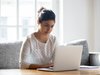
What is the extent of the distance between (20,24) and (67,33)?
700mm

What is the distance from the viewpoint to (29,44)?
2314 millimetres

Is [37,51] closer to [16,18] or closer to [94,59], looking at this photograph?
[94,59]

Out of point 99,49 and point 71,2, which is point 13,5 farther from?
point 99,49

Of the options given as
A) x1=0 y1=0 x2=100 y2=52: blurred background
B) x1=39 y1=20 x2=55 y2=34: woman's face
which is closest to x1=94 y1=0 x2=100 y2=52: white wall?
x1=0 y1=0 x2=100 y2=52: blurred background

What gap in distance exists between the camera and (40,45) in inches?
93.5

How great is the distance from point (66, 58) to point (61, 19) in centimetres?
183

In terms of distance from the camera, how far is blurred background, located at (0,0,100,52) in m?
3.62

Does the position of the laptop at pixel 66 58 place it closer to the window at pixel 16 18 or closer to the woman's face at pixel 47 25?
the woman's face at pixel 47 25

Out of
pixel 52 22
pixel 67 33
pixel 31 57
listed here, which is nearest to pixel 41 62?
pixel 31 57

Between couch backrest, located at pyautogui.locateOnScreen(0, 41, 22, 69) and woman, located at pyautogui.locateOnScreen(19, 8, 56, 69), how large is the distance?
494 millimetres

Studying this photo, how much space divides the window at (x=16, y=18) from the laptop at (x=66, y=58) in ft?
5.80

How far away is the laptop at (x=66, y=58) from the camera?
1900mm

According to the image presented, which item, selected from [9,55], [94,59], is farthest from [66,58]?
[94,59]

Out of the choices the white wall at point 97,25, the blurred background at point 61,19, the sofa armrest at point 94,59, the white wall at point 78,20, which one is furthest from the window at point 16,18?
the sofa armrest at point 94,59
